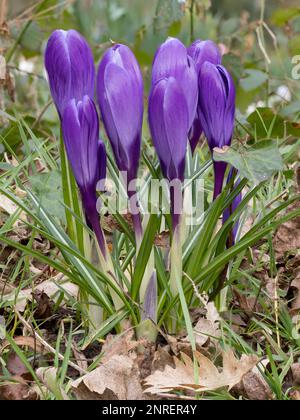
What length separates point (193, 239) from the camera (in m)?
1.91

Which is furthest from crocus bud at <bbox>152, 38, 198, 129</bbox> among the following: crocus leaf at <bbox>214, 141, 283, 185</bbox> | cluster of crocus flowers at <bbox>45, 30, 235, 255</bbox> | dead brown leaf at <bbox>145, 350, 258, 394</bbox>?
dead brown leaf at <bbox>145, 350, 258, 394</bbox>

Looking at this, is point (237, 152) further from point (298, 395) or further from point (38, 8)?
point (38, 8)

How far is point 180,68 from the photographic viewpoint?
1.69 m

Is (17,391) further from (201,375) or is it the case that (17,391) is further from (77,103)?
(77,103)

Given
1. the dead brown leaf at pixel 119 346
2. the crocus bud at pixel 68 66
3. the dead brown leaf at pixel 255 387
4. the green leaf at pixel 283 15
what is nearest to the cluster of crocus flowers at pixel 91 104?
the crocus bud at pixel 68 66

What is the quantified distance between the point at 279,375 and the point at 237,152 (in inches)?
20.2

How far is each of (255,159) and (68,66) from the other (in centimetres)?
45

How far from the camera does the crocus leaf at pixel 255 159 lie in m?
1.63

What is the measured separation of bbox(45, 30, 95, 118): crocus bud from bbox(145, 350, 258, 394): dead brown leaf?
2.06 feet

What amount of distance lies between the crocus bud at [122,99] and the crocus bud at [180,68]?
59mm

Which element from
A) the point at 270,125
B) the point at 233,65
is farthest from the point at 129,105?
the point at 233,65

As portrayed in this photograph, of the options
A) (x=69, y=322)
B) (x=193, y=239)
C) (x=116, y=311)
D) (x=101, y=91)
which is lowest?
(x=69, y=322)

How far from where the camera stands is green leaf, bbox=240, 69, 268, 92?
370cm
